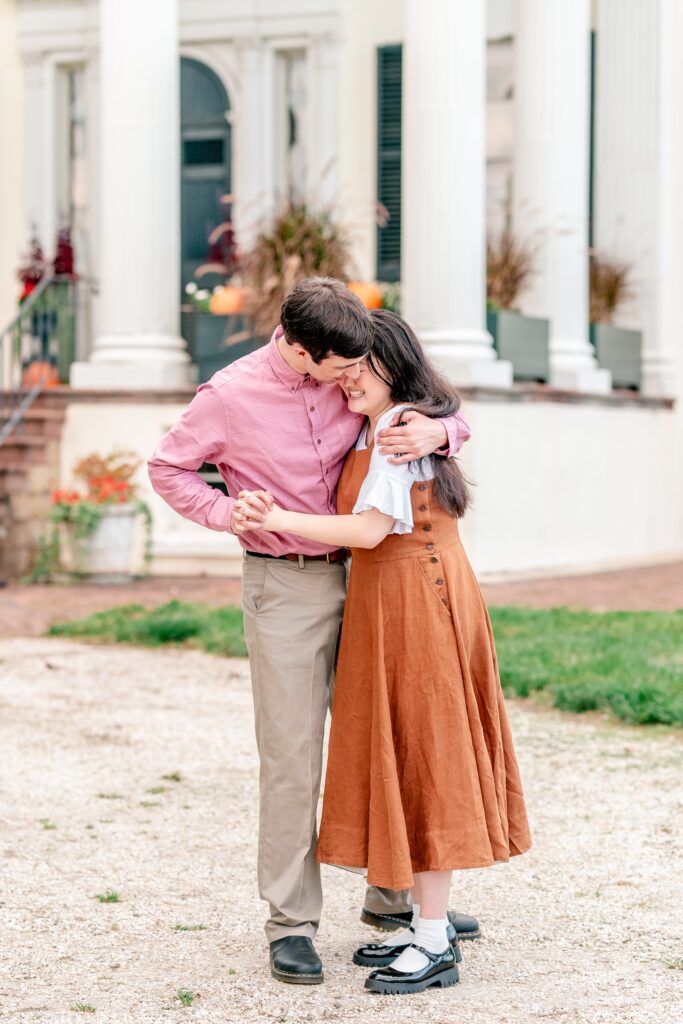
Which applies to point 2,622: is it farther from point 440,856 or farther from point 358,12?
point 358,12

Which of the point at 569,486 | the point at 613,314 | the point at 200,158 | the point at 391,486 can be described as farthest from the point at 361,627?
the point at 200,158

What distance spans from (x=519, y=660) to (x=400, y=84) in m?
8.63

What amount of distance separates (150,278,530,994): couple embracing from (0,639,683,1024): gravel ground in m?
0.19

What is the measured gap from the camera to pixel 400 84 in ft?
47.9

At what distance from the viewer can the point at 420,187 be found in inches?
440

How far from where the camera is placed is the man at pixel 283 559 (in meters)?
3.56

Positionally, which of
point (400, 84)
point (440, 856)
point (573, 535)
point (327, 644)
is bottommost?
point (573, 535)

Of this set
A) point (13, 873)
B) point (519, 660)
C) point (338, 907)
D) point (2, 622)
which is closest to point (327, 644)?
point (338, 907)

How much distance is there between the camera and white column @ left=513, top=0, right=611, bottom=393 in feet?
41.8

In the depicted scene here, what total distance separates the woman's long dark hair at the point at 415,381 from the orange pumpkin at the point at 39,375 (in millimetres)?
8781

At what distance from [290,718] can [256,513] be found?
1.63 feet

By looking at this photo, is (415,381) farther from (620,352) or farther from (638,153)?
(638,153)

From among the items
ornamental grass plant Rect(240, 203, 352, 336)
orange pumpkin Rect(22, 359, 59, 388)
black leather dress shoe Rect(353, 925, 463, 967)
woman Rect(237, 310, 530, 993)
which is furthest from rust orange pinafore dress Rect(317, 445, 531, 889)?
orange pumpkin Rect(22, 359, 59, 388)

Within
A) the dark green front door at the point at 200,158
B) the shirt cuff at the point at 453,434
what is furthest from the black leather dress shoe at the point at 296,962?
the dark green front door at the point at 200,158
